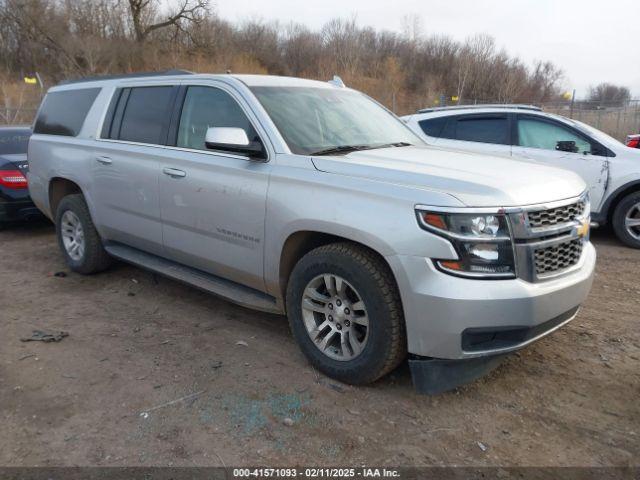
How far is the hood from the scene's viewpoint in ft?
9.10

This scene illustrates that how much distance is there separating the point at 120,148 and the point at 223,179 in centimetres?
147

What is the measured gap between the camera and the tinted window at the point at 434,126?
7.86 meters

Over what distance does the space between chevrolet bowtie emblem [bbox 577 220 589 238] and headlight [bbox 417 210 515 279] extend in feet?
2.39

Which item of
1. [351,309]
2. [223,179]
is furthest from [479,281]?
[223,179]

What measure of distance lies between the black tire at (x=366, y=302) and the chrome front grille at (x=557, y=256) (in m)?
0.79

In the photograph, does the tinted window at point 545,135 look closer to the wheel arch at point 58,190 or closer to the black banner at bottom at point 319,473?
the black banner at bottom at point 319,473

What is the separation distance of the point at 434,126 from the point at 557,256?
5.31 meters

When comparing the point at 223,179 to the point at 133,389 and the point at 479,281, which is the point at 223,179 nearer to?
the point at 133,389

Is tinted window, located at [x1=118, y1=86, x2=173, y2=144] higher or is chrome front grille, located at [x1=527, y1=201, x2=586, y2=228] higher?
tinted window, located at [x1=118, y1=86, x2=173, y2=144]

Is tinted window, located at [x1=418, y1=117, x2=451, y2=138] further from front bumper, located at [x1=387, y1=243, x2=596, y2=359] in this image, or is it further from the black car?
→ the black car

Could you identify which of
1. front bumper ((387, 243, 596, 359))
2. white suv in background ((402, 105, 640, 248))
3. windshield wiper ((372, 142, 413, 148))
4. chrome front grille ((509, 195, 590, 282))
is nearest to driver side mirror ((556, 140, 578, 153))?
white suv in background ((402, 105, 640, 248))

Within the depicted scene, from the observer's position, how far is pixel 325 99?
4156 mm

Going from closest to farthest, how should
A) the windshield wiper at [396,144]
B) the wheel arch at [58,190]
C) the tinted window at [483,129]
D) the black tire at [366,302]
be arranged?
Result: the black tire at [366,302] < the windshield wiper at [396,144] < the wheel arch at [58,190] < the tinted window at [483,129]

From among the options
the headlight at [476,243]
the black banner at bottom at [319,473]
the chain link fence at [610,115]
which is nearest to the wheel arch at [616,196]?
the headlight at [476,243]
